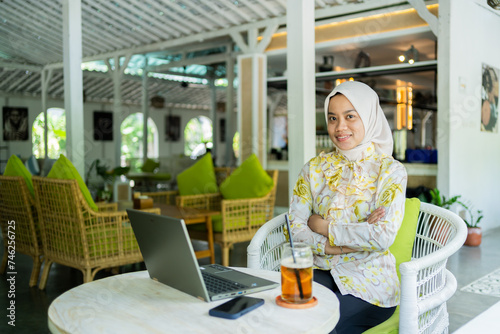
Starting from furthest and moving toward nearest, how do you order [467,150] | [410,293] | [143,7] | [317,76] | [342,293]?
[143,7] → [317,76] → [467,150] → [342,293] → [410,293]

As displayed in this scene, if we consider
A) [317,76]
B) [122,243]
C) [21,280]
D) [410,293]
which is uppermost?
[317,76]

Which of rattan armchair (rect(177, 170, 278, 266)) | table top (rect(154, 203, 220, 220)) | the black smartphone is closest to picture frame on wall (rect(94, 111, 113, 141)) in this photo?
rattan armchair (rect(177, 170, 278, 266))

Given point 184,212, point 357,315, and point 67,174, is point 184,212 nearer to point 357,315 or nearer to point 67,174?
point 67,174

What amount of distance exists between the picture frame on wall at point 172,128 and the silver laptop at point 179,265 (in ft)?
62.2

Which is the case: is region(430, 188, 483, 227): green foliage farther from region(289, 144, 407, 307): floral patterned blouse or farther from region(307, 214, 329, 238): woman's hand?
region(307, 214, 329, 238): woman's hand

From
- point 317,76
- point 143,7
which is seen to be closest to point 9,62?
point 143,7

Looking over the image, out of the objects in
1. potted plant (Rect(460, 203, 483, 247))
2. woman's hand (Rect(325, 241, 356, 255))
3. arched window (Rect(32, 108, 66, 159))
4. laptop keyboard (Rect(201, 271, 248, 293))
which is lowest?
potted plant (Rect(460, 203, 483, 247))

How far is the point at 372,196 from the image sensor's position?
1950 millimetres

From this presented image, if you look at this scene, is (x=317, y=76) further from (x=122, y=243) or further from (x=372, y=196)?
(x=372, y=196)

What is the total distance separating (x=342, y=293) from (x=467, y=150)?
16.8ft

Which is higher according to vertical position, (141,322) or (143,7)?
(143,7)

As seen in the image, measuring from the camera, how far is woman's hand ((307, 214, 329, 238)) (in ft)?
6.28

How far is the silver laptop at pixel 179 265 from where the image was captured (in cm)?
133

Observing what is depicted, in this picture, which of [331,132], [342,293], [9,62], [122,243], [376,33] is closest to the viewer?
[342,293]
